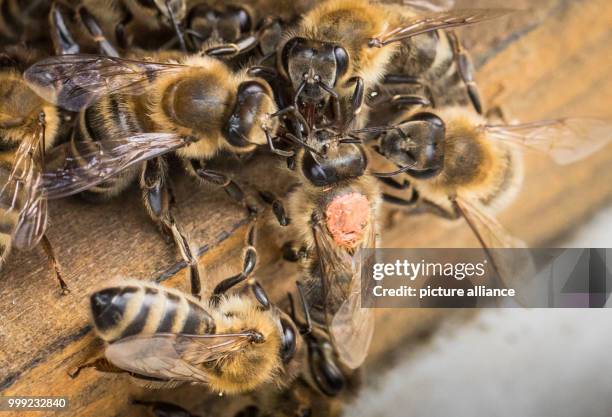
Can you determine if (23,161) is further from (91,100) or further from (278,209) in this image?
(278,209)

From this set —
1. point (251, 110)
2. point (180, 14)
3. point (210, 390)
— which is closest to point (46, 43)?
point (180, 14)

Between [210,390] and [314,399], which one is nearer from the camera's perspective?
[210,390]

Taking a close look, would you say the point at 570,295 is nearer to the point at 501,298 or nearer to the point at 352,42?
the point at 501,298

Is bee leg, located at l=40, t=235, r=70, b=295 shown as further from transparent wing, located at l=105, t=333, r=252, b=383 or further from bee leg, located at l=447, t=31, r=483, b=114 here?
bee leg, located at l=447, t=31, r=483, b=114

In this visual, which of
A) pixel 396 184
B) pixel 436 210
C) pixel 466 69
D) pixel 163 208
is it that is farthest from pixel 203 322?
pixel 466 69

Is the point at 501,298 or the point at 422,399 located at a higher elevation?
the point at 501,298

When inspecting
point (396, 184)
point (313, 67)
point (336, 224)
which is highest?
point (313, 67)
